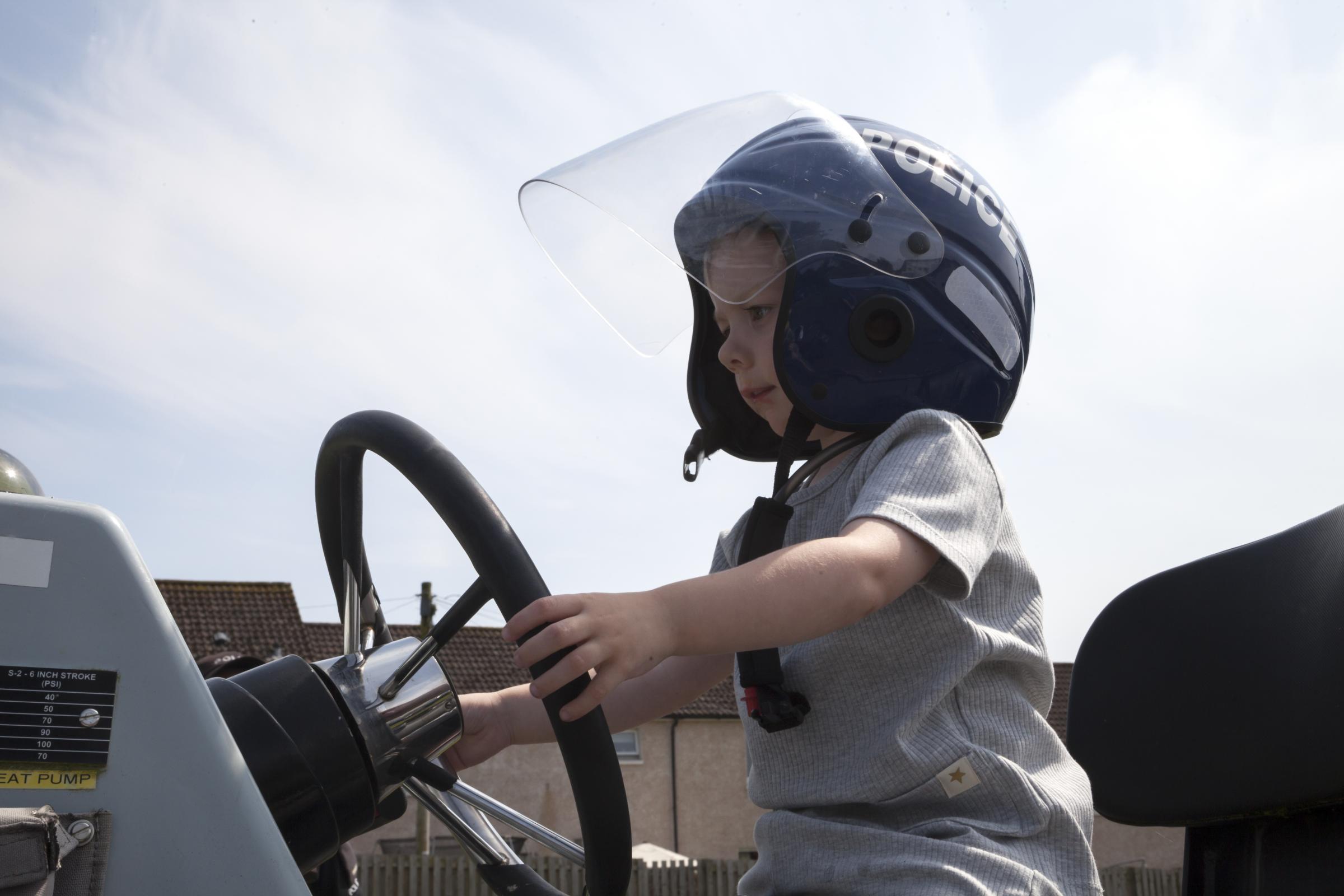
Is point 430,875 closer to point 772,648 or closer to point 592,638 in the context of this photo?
point 772,648

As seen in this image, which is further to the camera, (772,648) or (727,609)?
(772,648)

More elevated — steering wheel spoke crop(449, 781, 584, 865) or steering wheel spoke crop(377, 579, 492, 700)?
steering wheel spoke crop(377, 579, 492, 700)

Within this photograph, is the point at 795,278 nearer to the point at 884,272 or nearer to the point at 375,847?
the point at 884,272

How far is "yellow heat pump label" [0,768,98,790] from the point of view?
102 cm

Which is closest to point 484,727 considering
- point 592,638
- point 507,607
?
point 507,607

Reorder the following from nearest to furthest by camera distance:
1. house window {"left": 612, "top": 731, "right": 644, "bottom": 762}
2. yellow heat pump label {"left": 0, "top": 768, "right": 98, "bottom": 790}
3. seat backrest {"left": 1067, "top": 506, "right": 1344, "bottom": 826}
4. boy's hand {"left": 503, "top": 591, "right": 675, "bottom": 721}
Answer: yellow heat pump label {"left": 0, "top": 768, "right": 98, "bottom": 790}, boy's hand {"left": 503, "top": 591, "right": 675, "bottom": 721}, seat backrest {"left": 1067, "top": 506, "right": 1344, "bottom": 826}, house window {"left": 612, "top": 731, "right": 644, "bottom": 762}

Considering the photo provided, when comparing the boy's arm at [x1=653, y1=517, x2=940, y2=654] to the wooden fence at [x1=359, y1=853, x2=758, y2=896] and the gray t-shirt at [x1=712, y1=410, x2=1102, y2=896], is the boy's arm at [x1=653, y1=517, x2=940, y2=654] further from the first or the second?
the wooden fence at [x1=359, y1=853, x2=758, y2=896]

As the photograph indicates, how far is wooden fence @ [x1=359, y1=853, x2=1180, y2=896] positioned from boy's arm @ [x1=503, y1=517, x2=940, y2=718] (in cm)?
1020

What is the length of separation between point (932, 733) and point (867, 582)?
13.5 inches

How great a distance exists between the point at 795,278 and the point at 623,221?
0.32m

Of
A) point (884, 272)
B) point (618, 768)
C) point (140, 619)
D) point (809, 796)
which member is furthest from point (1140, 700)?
point (140, 619)

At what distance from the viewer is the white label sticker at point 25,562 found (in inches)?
40.7

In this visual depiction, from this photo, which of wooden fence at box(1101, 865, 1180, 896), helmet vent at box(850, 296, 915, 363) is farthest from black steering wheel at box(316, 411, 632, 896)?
wooden fence at box(1101, 865, 1180, 896)

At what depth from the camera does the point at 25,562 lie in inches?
41.1
